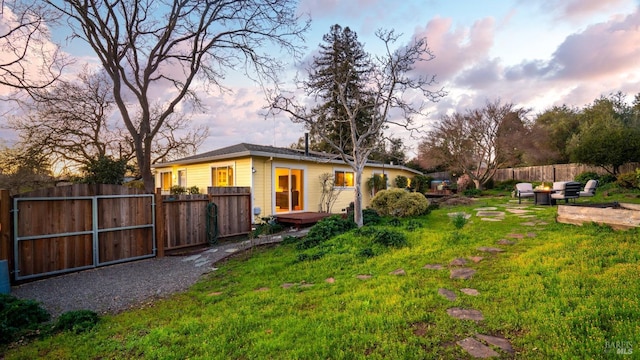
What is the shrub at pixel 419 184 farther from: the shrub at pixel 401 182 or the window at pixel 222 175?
the window at pixel 222 175

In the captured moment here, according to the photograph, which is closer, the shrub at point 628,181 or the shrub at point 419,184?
the shrub at point 628,181

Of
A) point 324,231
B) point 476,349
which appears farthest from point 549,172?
point 476,349

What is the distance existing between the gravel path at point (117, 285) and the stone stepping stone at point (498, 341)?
169 inches

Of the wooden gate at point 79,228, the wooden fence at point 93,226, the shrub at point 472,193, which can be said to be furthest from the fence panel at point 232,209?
the shrub at point 472,193

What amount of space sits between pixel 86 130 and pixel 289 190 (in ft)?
43.5

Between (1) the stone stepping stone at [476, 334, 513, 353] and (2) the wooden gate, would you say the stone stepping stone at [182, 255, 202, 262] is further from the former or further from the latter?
(1) the stone stepping stone at [476, 334, 513, 353]

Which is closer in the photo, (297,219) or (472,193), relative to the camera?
(297,219)

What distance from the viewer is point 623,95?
80.1 feet

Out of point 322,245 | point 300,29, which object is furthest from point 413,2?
point 322,245

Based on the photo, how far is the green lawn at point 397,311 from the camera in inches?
92.1

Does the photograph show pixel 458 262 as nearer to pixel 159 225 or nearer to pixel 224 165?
pixel 159 225

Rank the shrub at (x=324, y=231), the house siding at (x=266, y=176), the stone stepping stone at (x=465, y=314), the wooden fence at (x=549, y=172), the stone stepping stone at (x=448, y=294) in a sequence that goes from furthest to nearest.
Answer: the wooden fence at (x=549, y=172)
the house siding at (x=266, y=176)
the shrub at (x=324, y=231)
the stone stepping stone at (x=448, y=294)
the stone stepping stone at (x=465, y=314)

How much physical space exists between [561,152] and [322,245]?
27896mm

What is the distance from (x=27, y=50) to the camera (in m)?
7.35
